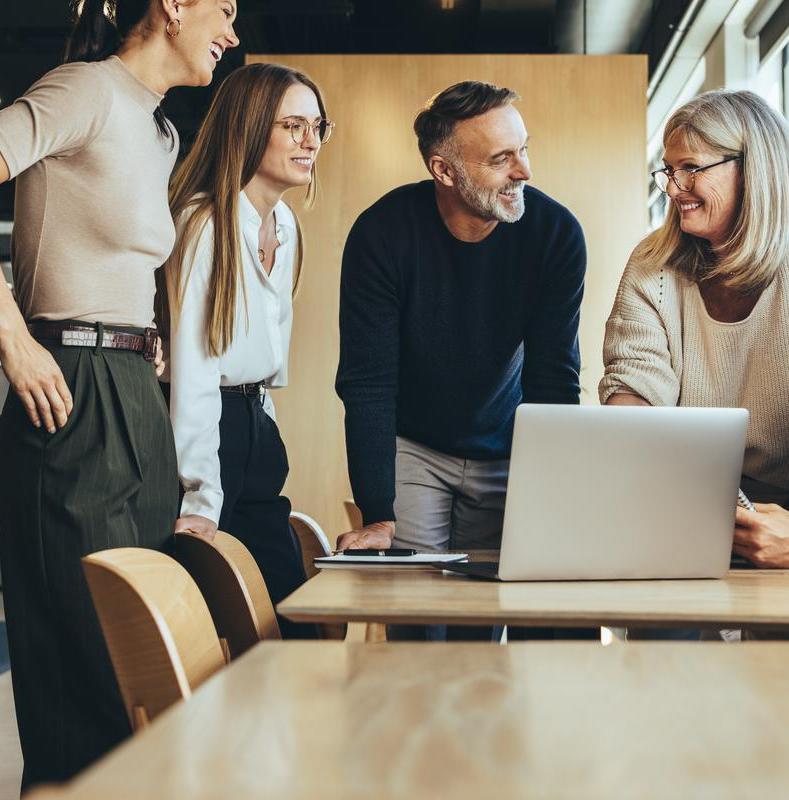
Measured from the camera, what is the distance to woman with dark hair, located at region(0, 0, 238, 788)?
1643mm

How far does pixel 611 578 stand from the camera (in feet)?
4.92

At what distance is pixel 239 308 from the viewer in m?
2.20

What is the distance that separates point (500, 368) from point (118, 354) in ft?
3.19

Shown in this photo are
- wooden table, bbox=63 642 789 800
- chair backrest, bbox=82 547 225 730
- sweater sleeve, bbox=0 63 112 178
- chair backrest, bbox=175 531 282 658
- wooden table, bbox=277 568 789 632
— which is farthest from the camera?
sweater sleeve, bbox=0 63 112 178

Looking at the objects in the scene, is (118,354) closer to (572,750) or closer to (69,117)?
(69,117)

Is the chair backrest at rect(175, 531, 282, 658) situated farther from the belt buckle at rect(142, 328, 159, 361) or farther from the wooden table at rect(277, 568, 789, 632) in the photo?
the belt buckle at rect(142, 328, 159, 361)

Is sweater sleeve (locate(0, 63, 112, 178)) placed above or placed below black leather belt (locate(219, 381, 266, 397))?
above

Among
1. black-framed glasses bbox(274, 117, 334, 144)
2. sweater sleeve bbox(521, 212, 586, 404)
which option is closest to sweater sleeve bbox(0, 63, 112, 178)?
black-framed glasses bbox(274, 117, 334, 144)

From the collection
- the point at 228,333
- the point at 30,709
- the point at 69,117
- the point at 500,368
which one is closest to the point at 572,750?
the point at 30,709

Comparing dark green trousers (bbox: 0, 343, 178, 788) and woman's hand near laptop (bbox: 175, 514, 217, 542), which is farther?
woman's hand near laptop (bbox: 175, 514, 217, 542)

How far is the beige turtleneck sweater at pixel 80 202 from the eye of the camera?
170 cm

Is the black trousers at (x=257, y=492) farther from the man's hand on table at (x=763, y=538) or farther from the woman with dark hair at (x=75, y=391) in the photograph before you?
the man's hand on table at (x=763, y=538)

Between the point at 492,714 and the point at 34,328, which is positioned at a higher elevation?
the point at 34,328

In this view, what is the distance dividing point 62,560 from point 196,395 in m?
0.53
